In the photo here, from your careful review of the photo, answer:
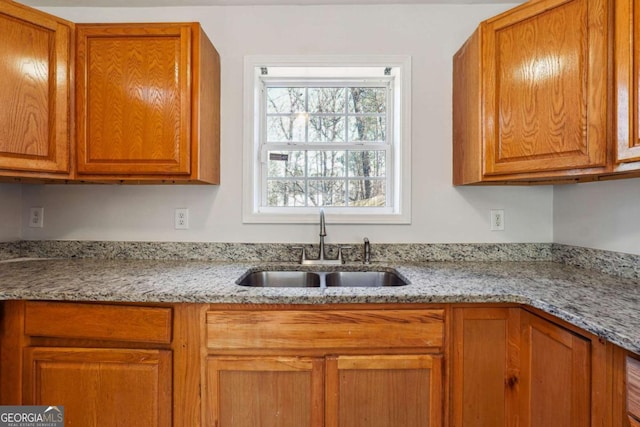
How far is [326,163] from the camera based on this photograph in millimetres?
1980

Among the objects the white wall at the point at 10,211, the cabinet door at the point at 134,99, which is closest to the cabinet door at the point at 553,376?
the cabinet door at the point at 134,99

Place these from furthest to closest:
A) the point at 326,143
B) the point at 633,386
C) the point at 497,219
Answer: the point at 326,143
the point at 497,219
the point at 633,386

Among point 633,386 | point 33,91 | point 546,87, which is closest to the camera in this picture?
point 633,386

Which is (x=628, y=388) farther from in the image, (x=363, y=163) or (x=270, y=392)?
(x=363, y=163)

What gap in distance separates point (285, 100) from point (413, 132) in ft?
2.65

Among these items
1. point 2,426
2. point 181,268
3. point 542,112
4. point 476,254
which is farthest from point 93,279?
point 542,112

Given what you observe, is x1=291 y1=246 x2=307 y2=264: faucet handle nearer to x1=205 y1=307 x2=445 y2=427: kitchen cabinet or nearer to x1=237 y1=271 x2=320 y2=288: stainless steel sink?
x1=237 y1=271 x2=320 y2=288: stainless steel sink

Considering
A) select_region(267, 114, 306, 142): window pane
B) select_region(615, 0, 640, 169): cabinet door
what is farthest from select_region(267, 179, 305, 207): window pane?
select_region(615, 0, 640, 169): cabinet door

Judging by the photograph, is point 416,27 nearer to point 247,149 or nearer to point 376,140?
point 376,140

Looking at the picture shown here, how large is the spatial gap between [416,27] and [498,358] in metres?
1.75

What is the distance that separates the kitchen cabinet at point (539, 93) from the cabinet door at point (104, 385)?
1.64 m

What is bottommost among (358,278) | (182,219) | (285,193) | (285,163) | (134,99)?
(358,278)

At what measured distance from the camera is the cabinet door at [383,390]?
1172 mm

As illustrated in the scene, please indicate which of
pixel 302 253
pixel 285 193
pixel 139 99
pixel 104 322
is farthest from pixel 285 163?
pixel 104 322
